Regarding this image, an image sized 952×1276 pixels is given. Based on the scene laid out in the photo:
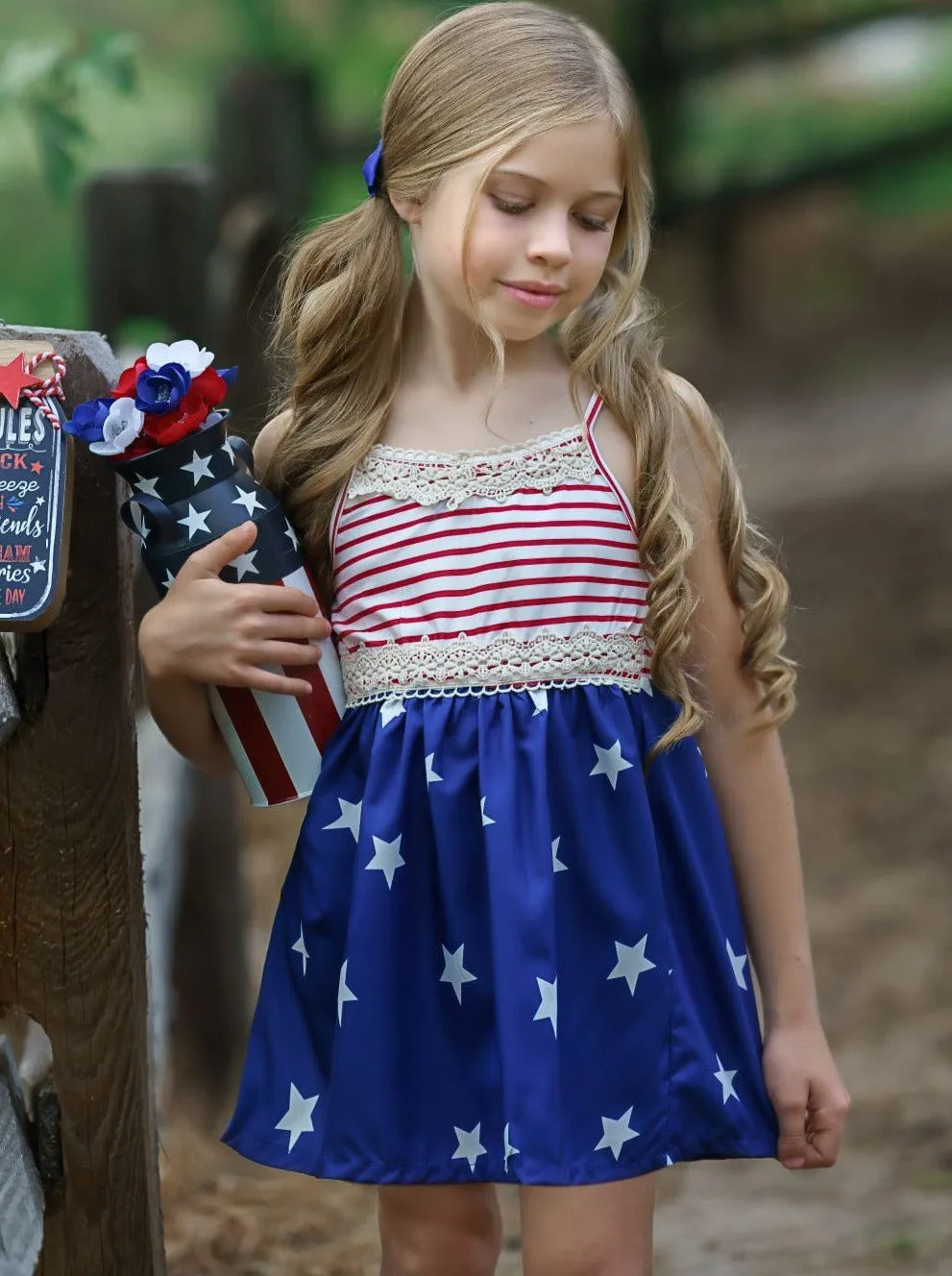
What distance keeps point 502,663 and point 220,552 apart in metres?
0.31

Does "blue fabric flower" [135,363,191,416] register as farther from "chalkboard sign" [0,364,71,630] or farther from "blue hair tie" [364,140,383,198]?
"blue hair tie" [364,140,383,198]

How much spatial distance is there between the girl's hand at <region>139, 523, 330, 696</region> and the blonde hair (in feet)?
0.48

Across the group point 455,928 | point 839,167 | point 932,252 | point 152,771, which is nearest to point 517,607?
point 455,928

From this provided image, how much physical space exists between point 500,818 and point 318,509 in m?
0.42

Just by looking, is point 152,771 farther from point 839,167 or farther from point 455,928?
point 839,167

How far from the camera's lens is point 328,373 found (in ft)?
6.53

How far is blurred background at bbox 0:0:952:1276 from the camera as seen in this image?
10.2 ft

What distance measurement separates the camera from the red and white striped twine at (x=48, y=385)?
1695 mm

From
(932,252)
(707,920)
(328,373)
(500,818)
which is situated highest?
(328,373)

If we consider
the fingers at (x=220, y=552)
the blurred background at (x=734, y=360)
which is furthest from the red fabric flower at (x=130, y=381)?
the blurred background at (x=734, y=360)

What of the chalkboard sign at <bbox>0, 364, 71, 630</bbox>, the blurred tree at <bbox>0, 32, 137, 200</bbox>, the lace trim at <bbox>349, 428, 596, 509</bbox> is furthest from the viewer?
the blurred tree at <bbox>0, 32, 137, 200</bbox>

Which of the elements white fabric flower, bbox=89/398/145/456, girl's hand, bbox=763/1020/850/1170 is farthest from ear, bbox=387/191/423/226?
girl's hand, bbox=763/1020/850/1170

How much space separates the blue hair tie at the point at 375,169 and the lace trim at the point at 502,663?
53 centimetres

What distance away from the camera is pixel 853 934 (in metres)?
4.45
